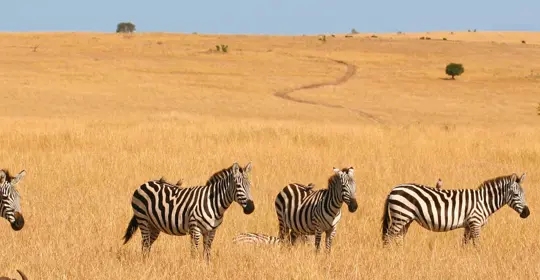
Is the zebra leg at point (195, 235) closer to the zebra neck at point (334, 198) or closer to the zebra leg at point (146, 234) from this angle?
the zebra leg at point (146, 234)

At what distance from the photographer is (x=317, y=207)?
387 inches

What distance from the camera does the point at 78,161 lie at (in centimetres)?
1880

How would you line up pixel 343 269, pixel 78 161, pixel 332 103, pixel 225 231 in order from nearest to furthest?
pixel 343 269
pixel 225 231
pixel 78 161
pixel 332 103

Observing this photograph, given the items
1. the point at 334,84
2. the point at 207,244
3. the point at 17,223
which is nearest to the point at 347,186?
the point at 207,244

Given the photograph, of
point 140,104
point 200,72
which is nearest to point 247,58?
point 200,72

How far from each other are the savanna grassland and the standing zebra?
0.32 metres

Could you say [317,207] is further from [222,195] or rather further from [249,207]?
[249,207]

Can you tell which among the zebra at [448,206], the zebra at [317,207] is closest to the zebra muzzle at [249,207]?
the zebra at [317,207]

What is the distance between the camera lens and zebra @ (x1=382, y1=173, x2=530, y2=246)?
1041 cm

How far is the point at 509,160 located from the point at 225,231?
40.6 feet

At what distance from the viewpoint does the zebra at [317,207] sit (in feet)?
30.2

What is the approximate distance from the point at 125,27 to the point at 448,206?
186 m

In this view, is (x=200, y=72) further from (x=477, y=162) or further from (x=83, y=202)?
(x=83, y=202)

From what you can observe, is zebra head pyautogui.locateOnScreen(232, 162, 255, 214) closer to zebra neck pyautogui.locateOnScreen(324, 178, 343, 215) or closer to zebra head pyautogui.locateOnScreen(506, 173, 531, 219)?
zebra neck pyautogui.locateOnScreen(324, 178, 343, 215)
